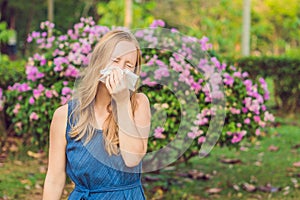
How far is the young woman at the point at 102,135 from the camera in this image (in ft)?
7.73

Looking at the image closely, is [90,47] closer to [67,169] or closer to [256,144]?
[67,169]

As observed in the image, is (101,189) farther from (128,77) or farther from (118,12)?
(118,12)

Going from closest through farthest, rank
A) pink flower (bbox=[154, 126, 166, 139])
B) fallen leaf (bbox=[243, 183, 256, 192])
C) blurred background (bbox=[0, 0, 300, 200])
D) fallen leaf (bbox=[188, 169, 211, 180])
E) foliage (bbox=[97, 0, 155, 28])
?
pink flower (bbox=[154, 126, 166, 139]), blurred background (bbox=[0, 0, 300, 200]), fallen leaf (bbox=[243, 183, 256, 192]), fallen leaf (bbox=[188, 169, 211, 180]), foliage (bbox=[97, 0, 155, 28])

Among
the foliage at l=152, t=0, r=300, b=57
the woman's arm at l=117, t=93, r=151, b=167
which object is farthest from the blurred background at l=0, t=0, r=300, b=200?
the foliage at l=152, t=0, r=300, b=57

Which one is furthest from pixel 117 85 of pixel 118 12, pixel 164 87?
pixel 118 12

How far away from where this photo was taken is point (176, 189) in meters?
5.66

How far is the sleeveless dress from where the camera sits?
2.45 metres

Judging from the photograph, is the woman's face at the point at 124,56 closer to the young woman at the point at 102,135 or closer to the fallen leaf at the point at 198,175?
the young woman at the point at 102,135

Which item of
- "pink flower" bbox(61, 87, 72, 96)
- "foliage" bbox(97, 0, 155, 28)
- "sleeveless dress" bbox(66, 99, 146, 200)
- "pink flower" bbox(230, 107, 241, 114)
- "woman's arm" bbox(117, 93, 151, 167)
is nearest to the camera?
"woman's arm" bbox(117, 93, 151, 167)

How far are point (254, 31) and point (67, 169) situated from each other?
78.8ft

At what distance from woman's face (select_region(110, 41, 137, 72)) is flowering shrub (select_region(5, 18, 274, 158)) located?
2435 millimetres

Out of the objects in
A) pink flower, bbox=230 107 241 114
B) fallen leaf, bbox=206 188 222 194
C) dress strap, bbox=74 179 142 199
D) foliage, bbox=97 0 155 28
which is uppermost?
foliage, bbox=97 0 155 28

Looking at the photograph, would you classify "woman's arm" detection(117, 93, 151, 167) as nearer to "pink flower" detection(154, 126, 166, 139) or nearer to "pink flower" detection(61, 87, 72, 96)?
"pink flower" detection(154, 126, 166, 139)

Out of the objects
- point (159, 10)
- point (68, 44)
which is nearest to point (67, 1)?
point (159, 10)
